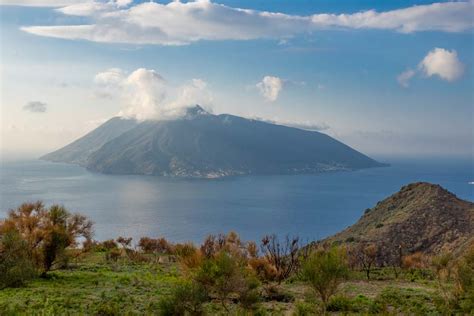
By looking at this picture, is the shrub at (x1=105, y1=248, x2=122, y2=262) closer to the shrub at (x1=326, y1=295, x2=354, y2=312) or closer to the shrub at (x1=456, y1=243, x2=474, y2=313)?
the shrub at (x1=326, y1=295, x2=354, y2=312)

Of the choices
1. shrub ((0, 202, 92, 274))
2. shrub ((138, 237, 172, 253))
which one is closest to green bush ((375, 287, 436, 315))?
shrub ((0, 202, 92, 274))

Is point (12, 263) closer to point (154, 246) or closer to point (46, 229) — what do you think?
point (46, 229)

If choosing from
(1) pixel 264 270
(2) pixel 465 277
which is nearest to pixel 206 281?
(1) pixel 264 270

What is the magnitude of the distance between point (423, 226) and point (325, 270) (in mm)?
37264

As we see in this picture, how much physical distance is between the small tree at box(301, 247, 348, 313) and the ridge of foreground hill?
26565 millimetres

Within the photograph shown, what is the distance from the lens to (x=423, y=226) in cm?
4712

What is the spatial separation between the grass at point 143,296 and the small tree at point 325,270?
921 millimetres

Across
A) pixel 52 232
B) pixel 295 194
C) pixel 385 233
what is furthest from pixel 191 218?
pixel 52 232

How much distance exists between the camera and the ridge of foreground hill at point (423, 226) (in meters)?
42.7

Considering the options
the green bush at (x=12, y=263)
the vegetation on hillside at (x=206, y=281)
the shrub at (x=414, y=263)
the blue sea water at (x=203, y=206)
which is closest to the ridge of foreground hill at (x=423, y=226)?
the shrub at (x=414, y=263)

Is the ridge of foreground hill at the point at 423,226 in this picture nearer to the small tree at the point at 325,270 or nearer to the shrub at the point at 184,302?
the small tree at the point at 325,270

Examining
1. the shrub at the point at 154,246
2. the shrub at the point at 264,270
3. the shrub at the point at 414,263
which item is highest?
the shrub at the point at 264,270

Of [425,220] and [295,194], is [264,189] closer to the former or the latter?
[295,194]

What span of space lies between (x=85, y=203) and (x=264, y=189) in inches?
3234
